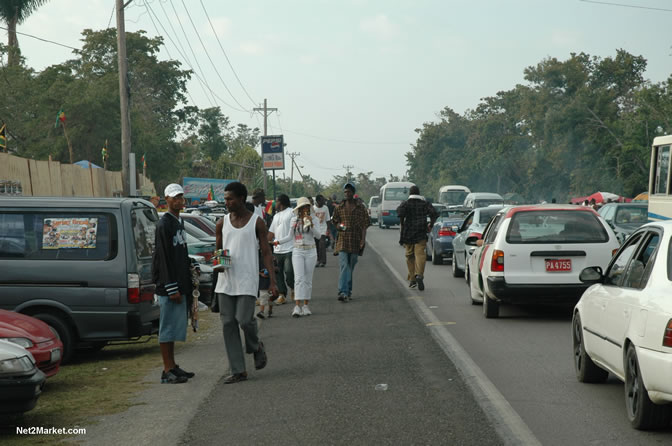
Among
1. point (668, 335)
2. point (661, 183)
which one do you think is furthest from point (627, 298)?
point (661, 183)

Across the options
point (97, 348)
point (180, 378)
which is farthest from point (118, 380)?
point (97, 348)

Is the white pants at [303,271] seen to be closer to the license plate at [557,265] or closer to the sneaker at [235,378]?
the license plate at [557,265]

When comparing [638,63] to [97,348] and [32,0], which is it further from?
[97,348]

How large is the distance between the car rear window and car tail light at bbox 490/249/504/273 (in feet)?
0.75

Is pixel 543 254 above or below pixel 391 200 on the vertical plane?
above

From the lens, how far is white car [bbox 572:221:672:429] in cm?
556

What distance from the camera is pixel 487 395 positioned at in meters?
7.26

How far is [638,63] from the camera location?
63438 millimetres

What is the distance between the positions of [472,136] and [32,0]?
58093 mm

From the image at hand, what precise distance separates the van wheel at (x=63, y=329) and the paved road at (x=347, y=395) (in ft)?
7.16

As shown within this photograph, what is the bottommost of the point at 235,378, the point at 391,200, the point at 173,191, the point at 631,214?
the point at 391,200

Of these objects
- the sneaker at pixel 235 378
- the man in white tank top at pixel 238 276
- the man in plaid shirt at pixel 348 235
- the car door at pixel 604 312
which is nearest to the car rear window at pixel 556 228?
the man in plaid shirt at pixel 348 235

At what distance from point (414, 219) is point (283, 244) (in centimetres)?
315

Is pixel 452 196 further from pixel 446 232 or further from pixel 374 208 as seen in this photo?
pixel 446 232
